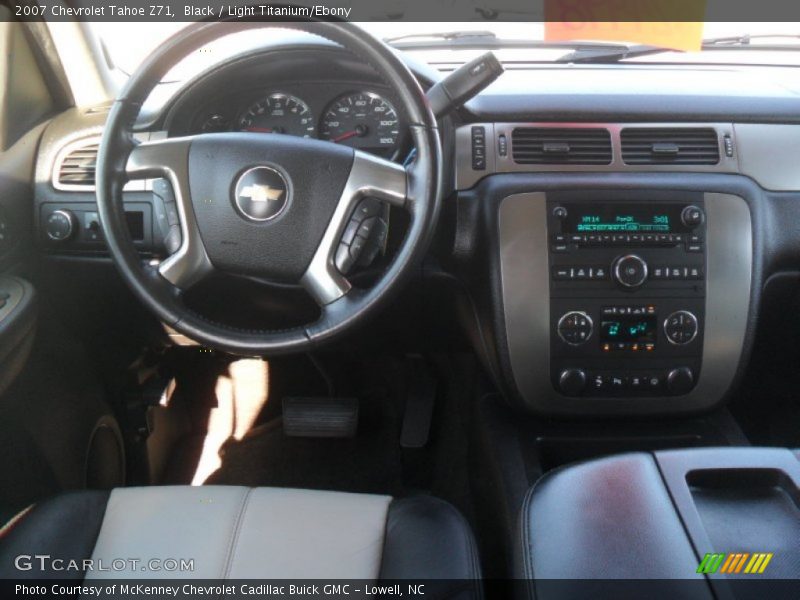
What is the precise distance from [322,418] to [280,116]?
0.97 meters

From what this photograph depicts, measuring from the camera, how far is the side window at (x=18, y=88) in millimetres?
1811

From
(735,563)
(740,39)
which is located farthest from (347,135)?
(735,563)

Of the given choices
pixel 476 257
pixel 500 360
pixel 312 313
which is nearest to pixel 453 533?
pixel 500 360

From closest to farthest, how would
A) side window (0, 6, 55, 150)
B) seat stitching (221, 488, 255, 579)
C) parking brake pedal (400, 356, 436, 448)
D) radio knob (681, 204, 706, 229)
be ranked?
seat stitching (221, 488, 255, 579) → radio knob (681, 204, 706, 229) → side window (0, 6, 55, 150) → parking brake pedal (400, 356, 436, 448)

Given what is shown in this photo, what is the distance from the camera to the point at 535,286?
170 centimetres

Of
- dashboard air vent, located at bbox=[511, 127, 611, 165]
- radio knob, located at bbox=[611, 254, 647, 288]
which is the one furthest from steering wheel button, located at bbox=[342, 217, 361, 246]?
radio knob, located at bbox=[611, 254, 647, 288]

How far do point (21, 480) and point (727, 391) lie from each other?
163 centimetres

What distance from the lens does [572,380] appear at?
173 cm

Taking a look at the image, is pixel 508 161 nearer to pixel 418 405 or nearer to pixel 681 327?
pixel 681 327

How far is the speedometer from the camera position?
171cm

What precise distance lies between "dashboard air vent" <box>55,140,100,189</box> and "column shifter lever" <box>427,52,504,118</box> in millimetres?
897

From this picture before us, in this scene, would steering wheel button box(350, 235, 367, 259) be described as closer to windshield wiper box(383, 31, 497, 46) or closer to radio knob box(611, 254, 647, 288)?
radio knob box(611, 254, 647, 288)

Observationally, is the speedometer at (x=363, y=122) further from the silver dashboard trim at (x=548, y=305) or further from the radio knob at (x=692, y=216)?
the radio knob at (x=692, y=216)

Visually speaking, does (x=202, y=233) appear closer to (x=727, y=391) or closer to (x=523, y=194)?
(x=523, y=194)
